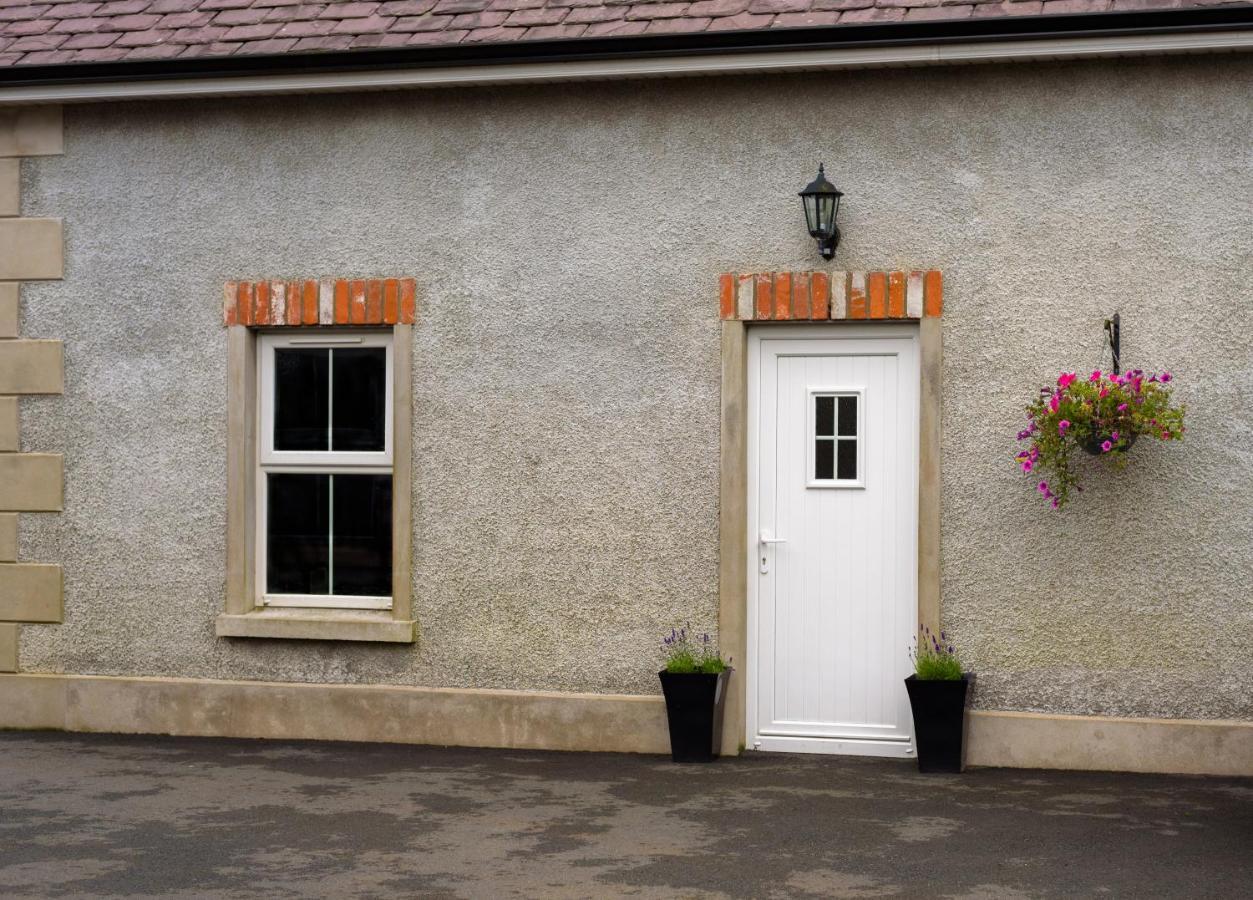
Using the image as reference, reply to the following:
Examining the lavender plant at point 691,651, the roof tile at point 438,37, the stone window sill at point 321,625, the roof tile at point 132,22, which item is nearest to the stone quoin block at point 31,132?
the roof tile at point 132,22

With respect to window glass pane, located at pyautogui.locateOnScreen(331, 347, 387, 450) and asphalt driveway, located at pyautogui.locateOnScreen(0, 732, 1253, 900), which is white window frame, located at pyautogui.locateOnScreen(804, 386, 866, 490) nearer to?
asphalt driveway, located at pyautogui.locateOnScreen(0, 732, 1253, 900)

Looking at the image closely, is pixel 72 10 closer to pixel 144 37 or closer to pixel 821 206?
pixel 144 37

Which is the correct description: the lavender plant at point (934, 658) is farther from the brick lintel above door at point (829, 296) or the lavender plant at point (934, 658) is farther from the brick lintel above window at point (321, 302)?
the brick lintel above window at point (321, 302)

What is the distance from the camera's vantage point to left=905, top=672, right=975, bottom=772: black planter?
26.6 ft

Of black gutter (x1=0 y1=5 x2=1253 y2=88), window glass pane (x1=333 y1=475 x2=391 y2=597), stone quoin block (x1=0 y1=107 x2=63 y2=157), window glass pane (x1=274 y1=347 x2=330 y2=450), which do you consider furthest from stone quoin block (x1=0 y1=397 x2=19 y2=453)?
window glass pane (x1=333 y1=475 x2=391 y2=597)

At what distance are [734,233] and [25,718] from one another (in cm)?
479

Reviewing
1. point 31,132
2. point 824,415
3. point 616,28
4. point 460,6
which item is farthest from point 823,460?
point 31,132

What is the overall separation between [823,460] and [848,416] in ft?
0.85

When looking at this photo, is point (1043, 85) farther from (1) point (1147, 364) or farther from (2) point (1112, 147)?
(1) point (1147, 364)

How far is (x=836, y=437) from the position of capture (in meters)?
8.71

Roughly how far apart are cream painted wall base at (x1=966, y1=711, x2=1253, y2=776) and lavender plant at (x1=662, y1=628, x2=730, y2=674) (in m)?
1.30

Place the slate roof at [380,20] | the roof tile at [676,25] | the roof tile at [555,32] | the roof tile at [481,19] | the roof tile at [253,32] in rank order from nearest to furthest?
the slate roof at [380,20] < the roof tile at [676,25] < the roof tile at [555,32] < the roof tile at [481,19] < the roof tile at [253,32]

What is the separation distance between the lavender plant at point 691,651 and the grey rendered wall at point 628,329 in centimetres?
13

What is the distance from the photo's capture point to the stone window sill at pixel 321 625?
9.03 meters
